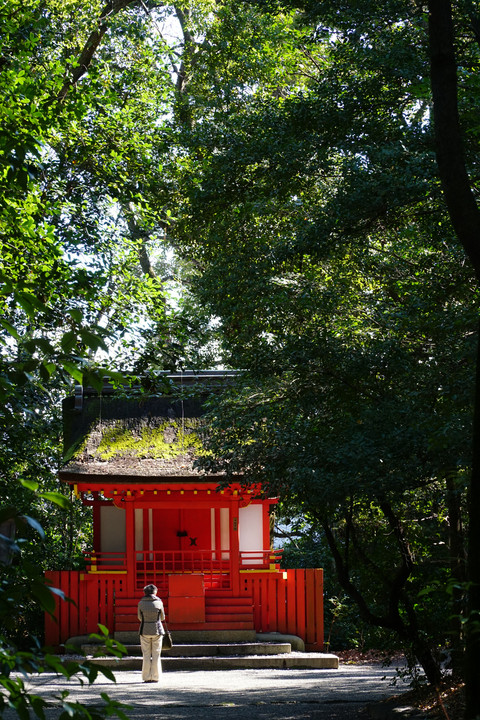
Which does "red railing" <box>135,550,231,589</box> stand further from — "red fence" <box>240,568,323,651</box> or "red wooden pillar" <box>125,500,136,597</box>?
"red fence" <box>240,568,323,651</box>

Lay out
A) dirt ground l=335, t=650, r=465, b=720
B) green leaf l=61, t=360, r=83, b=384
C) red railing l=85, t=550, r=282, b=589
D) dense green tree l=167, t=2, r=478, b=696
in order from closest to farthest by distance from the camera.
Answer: green leaf l=61, t=360, r=83, b=384, dirt ground l=335, t=650, r=465, b=720, dense green tree l=167, t=2, r=478, b=696, red railing l=85, t=550, r=282, b=589

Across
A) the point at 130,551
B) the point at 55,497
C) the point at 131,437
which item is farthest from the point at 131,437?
the point at 55,497

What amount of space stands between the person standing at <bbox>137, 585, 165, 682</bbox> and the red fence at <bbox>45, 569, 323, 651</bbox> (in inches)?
152

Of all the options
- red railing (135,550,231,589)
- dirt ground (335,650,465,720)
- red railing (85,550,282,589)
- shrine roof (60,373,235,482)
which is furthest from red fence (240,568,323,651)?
dirt ground (335,650,465,720)

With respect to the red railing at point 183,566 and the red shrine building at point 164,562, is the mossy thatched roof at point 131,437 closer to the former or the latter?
the red shrine building at point 164,562

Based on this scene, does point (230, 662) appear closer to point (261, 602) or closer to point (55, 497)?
point (261, 602)

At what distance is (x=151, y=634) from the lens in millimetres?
12617

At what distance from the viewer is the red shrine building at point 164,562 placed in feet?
53.4

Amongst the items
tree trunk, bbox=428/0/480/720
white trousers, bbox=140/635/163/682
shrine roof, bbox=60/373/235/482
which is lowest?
white trousers, bbox=140/635/163/682

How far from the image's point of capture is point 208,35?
770 inches

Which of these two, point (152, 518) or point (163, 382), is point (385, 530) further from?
point (152, 518)

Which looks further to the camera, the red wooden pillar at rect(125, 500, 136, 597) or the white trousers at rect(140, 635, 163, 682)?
the red wooden pillar at rect(125, 500, 136, 597)

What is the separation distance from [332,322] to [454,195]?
4565 millimetres

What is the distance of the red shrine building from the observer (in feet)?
53.4
